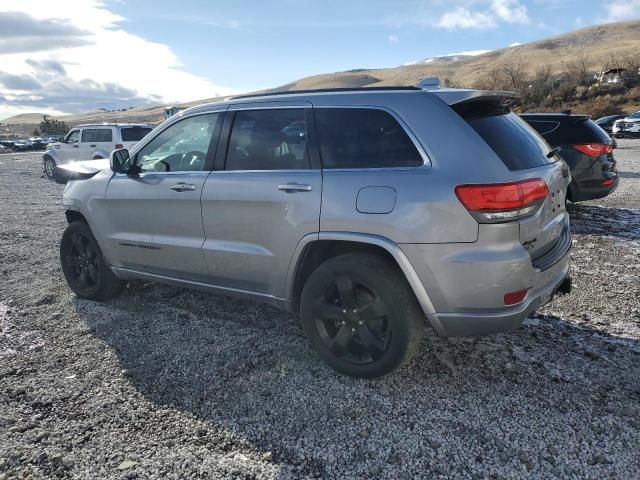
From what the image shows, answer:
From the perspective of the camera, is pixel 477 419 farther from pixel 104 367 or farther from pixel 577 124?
pixel 577 124

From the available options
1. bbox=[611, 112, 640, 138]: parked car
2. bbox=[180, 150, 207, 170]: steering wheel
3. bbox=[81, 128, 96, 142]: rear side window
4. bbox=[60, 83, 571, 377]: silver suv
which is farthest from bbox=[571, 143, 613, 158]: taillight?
bbox=[611, 112, 640, 138]: parked car

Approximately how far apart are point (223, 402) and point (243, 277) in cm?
90

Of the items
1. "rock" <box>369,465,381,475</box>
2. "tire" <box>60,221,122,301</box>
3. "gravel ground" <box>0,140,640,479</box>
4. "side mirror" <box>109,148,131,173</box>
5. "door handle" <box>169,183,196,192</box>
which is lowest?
"rock" <box>369,465,381,475</box>

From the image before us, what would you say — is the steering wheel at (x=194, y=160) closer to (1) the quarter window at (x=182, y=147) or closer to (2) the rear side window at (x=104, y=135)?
(1) the quarter window at (x=182, y=147)

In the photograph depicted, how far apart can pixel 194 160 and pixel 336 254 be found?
1.41 m

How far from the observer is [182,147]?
3967 millimetres

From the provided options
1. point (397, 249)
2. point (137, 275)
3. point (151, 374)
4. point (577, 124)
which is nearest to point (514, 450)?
point (397, 249)

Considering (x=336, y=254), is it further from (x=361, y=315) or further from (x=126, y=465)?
(x=126, y=465)

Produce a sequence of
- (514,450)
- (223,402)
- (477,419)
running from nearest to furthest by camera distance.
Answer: (514,450) → (477,419) → (223,402)

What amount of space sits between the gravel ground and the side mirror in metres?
1.25

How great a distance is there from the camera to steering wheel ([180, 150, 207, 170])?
376cm

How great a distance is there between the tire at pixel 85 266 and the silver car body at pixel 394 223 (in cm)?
94

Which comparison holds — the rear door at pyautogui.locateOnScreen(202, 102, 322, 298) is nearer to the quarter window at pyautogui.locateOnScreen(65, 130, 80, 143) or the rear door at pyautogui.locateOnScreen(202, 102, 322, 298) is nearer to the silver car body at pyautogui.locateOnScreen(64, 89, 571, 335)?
the silver car body at pyautogui.locateOnScreen(64, 89, 571, 335)

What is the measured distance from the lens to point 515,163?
285 centimetres
